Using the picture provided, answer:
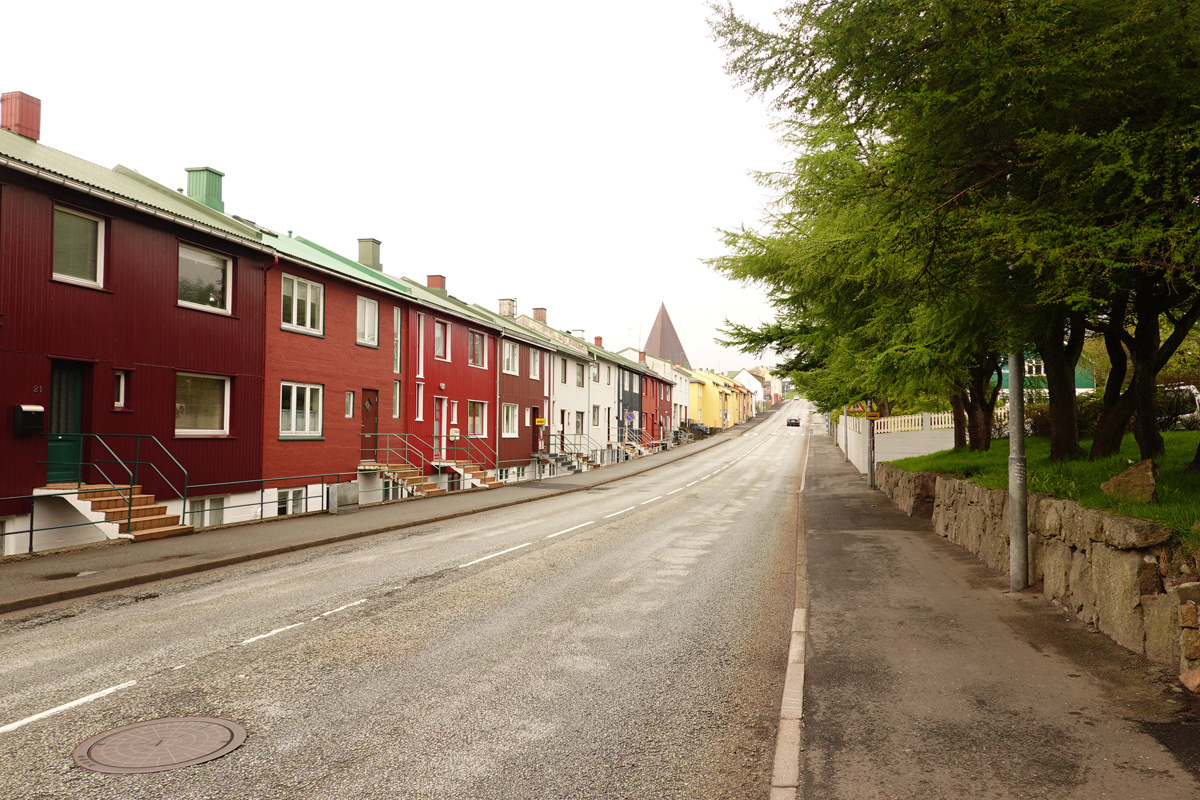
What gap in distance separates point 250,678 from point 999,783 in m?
5.56

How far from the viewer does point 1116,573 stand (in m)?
6.29

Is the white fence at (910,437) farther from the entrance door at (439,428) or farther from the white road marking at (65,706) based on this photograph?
the white road marking at (65,706)

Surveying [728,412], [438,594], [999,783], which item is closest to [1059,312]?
[999,783]

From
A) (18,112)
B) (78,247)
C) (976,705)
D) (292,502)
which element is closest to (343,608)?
(976,705)

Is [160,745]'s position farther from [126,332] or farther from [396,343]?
[396,343]

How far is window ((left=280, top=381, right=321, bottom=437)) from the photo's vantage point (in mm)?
20031

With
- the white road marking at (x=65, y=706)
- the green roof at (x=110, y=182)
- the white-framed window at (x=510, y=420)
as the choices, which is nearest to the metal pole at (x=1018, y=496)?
the white road marking at (x=65, y=706)

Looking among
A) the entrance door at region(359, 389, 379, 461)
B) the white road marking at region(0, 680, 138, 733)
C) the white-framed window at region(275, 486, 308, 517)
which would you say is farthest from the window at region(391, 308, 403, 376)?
the white road marking at region(0, 680, 138, 733)

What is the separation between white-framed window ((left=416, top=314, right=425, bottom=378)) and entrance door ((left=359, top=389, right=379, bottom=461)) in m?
2.69

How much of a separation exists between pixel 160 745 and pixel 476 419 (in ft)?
87.4

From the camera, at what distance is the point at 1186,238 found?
5.02 meters

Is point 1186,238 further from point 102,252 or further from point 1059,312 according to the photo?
point 102,252

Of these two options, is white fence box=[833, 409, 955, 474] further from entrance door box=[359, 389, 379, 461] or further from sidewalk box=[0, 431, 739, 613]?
entrance door box=[359, 389, 379, 461]

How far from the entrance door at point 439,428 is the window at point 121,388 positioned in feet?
41.6
